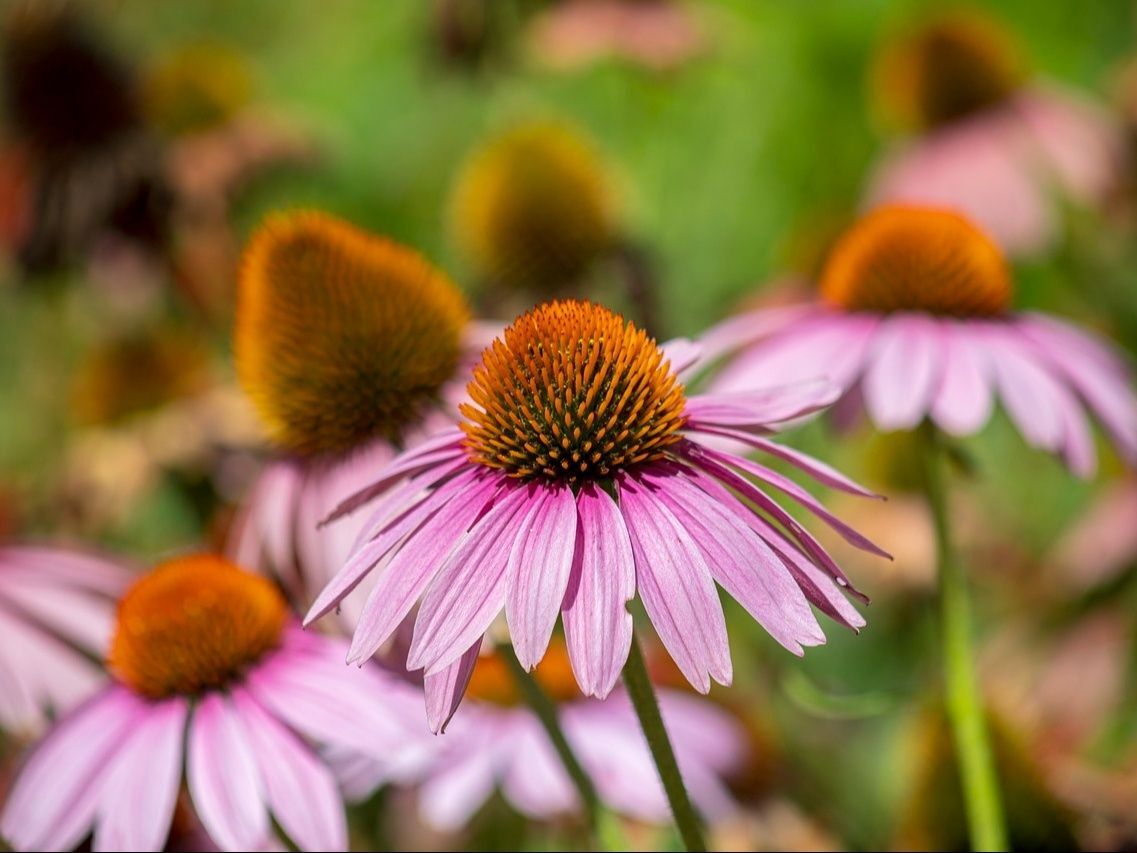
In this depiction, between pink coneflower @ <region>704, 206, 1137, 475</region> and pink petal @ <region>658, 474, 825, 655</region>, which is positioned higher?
pink coneflower @ <region>704, 206, 1137, 475</region>

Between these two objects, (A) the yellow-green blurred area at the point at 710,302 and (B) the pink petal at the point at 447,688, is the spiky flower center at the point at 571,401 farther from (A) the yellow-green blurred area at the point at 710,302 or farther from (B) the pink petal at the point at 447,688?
(A) the yellow-green blurred area at the point at 710,302

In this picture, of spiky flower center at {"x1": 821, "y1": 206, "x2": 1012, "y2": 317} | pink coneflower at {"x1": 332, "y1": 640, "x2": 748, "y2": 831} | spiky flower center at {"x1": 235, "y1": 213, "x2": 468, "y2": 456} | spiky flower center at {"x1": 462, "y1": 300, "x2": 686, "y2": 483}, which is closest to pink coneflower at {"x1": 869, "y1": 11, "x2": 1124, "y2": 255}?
spiky flower center at {"x1": 821, "y1": 206, "x2": 1012, "y2": 317}

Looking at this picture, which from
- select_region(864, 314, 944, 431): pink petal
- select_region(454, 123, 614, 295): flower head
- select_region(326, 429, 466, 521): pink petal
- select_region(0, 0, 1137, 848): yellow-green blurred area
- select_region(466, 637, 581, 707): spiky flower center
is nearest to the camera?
select_region(326, 429, 466, 521): pink petal

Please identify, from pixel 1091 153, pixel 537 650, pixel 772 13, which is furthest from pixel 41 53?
pixel 772 13

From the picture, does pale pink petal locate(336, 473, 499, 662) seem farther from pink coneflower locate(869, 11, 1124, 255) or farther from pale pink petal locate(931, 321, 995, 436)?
pink coneflower locate(869, 11, 1124, 255)

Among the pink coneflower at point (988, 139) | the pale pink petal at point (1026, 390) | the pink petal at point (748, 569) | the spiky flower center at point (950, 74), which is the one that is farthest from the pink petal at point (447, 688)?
the spiky flower center at point (950, 74)

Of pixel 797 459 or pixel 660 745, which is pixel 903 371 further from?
pixel 660 745
